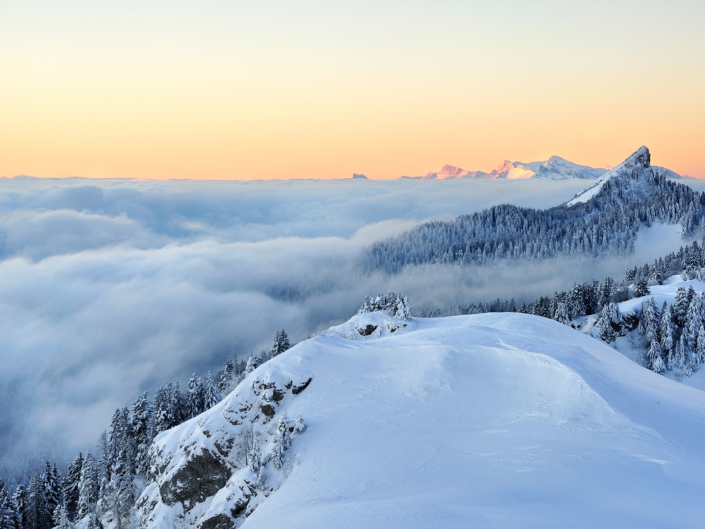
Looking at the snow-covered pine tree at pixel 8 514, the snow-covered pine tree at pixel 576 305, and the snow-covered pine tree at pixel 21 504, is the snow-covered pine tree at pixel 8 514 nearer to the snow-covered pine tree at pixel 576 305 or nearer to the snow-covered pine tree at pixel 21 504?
the snow-covered pine tree at pixel 21 504

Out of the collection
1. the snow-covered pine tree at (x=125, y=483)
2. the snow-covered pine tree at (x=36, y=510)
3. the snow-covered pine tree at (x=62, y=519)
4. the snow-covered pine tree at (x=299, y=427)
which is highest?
the snow-covered pine tree at (x=299, y=427)

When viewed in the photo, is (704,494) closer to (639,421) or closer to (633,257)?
(639,421)

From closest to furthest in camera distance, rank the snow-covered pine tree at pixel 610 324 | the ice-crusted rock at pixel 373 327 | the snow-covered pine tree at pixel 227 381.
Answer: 1. the snow-covered pine tree at pixel 610 324
2. the ice-crusted rock at pixel 373 327
3. the snow-covered pine tree at pixel 227 381

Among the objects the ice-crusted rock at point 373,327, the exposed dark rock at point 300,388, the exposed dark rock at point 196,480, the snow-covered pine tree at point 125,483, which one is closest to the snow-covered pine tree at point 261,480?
the exposed dark rock at point 196,480

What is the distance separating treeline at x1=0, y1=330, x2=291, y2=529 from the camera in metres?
47.0

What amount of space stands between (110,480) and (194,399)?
14.3m

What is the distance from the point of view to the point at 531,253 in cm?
19950

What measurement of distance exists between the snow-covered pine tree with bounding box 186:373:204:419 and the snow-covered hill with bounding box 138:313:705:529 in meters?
19.7

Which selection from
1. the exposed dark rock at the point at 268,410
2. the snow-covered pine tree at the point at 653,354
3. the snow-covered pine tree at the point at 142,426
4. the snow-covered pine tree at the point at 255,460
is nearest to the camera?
the snow-covered pine tree at the point at 255,460

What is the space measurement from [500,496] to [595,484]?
14.0 feet

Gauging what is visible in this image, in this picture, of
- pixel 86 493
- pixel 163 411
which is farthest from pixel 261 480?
pixel 86 493

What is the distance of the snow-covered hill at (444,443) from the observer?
15.4 meters

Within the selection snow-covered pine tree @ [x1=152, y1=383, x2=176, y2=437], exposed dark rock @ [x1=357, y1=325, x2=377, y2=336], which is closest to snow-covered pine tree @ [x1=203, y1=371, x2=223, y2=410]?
snow-covered pine tree @ [x1=152, y1=383, x2=176, y2=437]

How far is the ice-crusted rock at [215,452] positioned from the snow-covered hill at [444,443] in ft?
0.38
